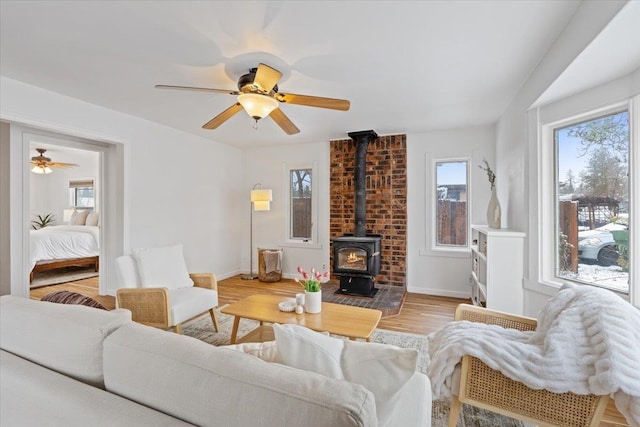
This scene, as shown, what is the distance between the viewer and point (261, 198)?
4918 mm

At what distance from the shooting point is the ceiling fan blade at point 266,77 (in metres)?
1.94

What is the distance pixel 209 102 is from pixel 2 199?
2.50 m

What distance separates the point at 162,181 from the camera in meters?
4.06

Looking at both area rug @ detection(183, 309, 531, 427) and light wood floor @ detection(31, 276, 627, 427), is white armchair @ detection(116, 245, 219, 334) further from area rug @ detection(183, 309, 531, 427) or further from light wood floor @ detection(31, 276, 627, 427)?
light wood floor @ detection(31, 276, 627, 427)

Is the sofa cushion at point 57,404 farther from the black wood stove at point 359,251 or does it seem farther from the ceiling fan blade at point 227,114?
the black wood stove at point 359,251

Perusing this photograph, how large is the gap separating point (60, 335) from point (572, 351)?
2.07 metres

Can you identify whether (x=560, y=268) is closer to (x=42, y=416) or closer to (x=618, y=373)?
(x=618, y=373)

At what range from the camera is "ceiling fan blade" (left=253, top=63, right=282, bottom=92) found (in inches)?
76.3

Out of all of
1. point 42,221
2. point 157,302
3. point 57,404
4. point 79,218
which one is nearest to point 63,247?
point 79,218

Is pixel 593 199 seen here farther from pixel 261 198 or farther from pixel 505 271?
pixel 261 198

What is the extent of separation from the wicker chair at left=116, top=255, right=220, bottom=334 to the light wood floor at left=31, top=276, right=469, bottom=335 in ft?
3.81

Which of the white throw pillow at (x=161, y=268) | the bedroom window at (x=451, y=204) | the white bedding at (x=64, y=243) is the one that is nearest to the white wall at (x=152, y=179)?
the white throw pillow at (x=161, y=268)

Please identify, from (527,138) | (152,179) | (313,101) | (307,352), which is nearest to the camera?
(307,352)

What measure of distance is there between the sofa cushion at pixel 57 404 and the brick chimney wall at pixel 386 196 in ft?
13.1
